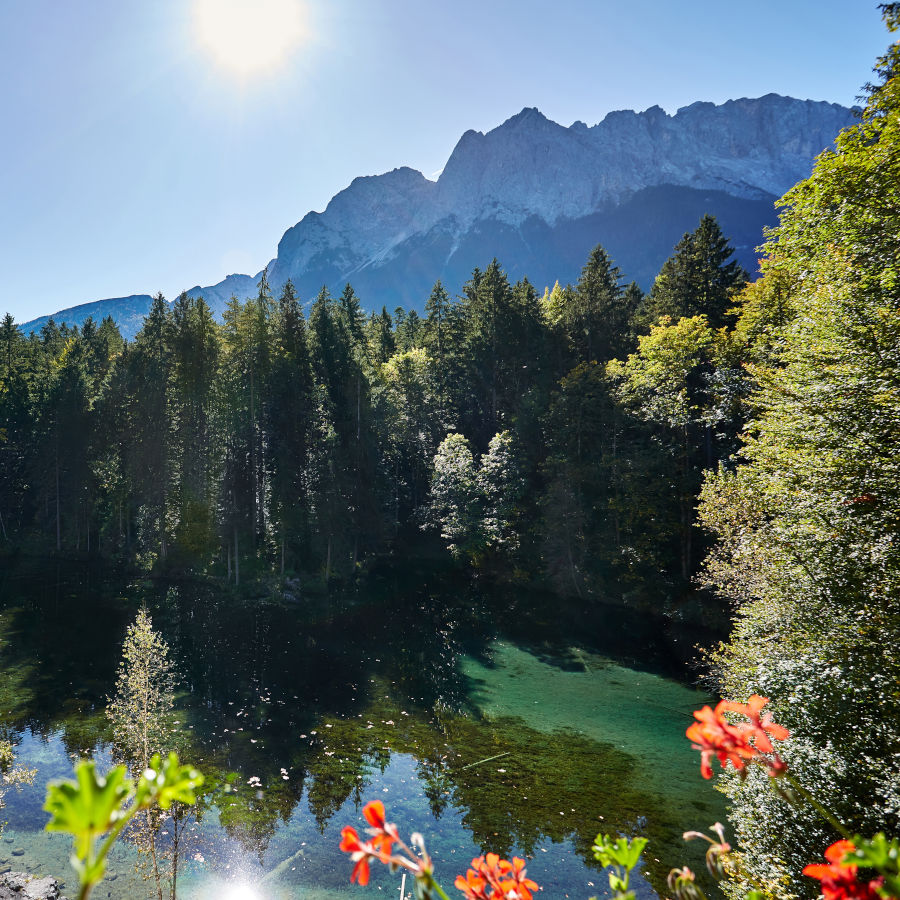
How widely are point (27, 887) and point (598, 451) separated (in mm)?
31133

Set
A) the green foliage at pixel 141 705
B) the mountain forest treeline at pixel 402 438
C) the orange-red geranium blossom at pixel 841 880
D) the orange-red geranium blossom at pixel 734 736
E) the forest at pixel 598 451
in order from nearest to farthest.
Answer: the orange-red geranium blossom at pixel 841 880 → the orange-red geranium blossom at pixel 734 736 → the forest at pixel 598 451 → the green foliage at pixel 141 705 → the mountain forest treeline at pixel 402 438

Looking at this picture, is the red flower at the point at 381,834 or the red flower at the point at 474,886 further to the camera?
the red flower at the point at 474,886

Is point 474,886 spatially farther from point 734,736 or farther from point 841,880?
point 841,880

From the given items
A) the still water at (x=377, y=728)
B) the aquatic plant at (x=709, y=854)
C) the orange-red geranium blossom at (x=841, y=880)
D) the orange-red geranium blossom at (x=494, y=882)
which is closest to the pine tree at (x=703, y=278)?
the still water at (x=377, y=728)

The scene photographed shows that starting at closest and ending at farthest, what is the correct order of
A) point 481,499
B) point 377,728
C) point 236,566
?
point 377,728 < point 236,566 < point 481,499

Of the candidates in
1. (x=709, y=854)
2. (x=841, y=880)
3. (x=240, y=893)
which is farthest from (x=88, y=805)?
(x=240, y=893)

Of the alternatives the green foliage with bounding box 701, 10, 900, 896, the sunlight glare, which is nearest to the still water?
the sunlight glare

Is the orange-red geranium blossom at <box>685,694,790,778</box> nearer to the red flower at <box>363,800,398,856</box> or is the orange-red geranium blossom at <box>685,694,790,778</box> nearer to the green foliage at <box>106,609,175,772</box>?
the red flower at <box>363,800,398,856</box>

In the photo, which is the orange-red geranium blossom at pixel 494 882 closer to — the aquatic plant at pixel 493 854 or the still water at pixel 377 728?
the aquatic plant at pixel 493 854

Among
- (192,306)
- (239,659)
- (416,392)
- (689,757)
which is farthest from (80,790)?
(416,392)

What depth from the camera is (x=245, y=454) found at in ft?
120

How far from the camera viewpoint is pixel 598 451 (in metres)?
33.8

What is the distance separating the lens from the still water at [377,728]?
13.0m

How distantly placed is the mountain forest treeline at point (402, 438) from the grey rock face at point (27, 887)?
22894 millimetres
